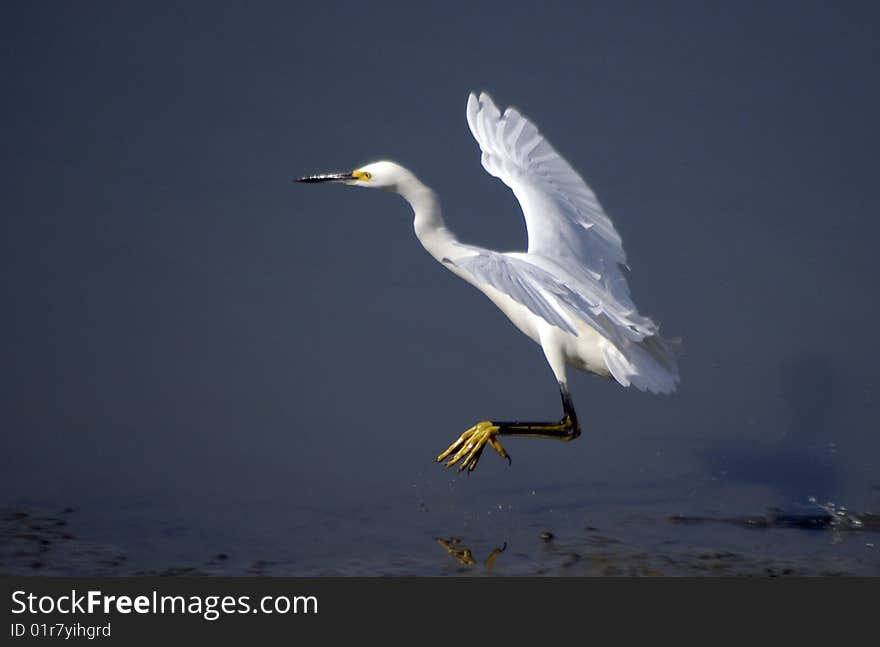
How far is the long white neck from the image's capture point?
528 cm

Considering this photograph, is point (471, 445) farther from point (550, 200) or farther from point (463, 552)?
point (550, 200)

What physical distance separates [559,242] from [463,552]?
121cm

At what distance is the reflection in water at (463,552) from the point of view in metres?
4.87

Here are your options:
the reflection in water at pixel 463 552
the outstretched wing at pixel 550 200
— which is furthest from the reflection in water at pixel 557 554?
the outstretched wing at pixel 550 200

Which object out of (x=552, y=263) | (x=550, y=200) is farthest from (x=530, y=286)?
(x=550, y=200)

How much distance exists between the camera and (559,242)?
5.35 m

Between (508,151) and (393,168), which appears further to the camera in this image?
(508,151)

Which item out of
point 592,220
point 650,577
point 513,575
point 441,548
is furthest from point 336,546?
point 592,220

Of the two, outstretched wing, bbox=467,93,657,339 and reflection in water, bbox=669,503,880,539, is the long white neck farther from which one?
reflection in water, bbox=669,503,880,539

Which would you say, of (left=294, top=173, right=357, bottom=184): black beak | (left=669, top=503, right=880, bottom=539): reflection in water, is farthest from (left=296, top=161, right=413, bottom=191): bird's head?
(left=669, top=503, right=880, bottom=539): reflection in water

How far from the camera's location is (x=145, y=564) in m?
4.82

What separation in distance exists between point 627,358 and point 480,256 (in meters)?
0.83

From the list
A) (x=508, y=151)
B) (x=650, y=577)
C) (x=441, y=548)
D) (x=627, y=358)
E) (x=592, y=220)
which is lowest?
(x=650, y=577)

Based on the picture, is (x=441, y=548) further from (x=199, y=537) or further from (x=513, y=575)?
(x=199, y=537)
